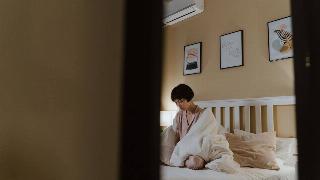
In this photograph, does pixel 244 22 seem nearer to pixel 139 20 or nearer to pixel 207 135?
pixel 207 135

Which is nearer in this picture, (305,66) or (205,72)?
(305,66)

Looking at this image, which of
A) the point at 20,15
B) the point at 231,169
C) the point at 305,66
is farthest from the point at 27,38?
the point at 231,169

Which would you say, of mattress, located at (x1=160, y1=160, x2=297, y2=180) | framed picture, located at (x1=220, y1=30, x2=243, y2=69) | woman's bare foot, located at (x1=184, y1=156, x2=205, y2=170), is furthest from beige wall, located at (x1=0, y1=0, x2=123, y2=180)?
framed picture, located at (x1=220, y1=30, x2=243, y2=69)

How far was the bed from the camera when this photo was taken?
2.06 m

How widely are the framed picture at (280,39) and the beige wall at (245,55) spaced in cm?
6

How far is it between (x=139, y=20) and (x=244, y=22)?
279cm

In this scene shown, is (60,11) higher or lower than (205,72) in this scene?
lower

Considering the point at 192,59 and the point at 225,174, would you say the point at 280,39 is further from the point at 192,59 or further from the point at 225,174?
the point at 225,174

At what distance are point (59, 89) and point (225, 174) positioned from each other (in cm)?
168

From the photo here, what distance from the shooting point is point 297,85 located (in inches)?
49.6

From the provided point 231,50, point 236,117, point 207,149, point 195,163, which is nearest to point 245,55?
point 231,50

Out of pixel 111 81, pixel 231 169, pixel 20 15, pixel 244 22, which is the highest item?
pixel 244 22

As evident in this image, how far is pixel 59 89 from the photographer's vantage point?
2.21ft

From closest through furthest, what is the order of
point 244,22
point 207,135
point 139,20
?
point 139,20
point 207,135
point 244,22
